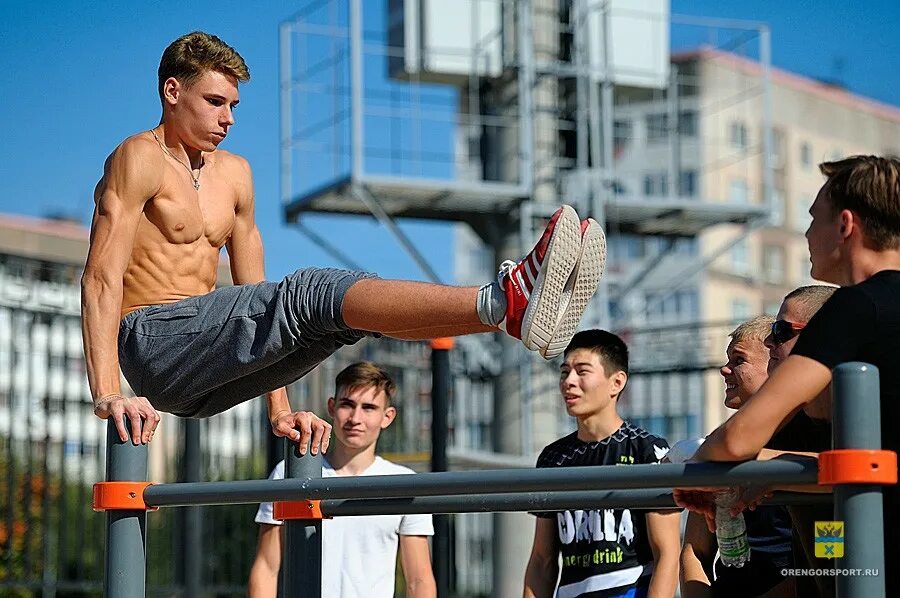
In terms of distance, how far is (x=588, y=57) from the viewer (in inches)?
471

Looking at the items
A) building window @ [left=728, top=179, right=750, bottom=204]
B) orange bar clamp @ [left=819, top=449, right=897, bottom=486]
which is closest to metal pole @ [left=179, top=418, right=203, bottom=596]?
orange bar clamp @ [left=819, top=449, right=897, bottom=486]

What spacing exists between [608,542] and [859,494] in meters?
2.09

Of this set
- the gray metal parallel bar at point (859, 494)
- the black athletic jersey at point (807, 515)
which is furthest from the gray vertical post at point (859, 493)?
the black athletic jersey at point (807, 515)

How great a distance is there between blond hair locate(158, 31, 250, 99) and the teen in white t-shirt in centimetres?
148

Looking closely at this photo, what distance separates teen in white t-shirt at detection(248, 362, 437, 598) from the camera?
4.95m

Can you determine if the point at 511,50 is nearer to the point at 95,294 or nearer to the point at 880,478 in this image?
the point at 95,294

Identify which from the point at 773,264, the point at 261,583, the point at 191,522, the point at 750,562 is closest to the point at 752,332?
the point at 750,562

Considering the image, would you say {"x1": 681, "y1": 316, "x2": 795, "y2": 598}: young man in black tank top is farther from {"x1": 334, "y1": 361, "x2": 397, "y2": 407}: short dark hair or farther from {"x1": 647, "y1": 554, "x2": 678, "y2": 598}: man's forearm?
{"x1": 334, "y1": 361, "x2": 397, "y2": 407}: short dark hair

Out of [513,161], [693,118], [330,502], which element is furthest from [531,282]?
[693,118]

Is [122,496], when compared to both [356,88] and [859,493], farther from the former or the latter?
[356,88]

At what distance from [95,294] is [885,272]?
7.22ft

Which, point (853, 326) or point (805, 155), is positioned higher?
point (805, 155)

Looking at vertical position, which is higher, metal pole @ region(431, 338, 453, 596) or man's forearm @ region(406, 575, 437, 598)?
metal pole @ region(431, 338, 453, 596)

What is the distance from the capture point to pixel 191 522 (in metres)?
7.20
